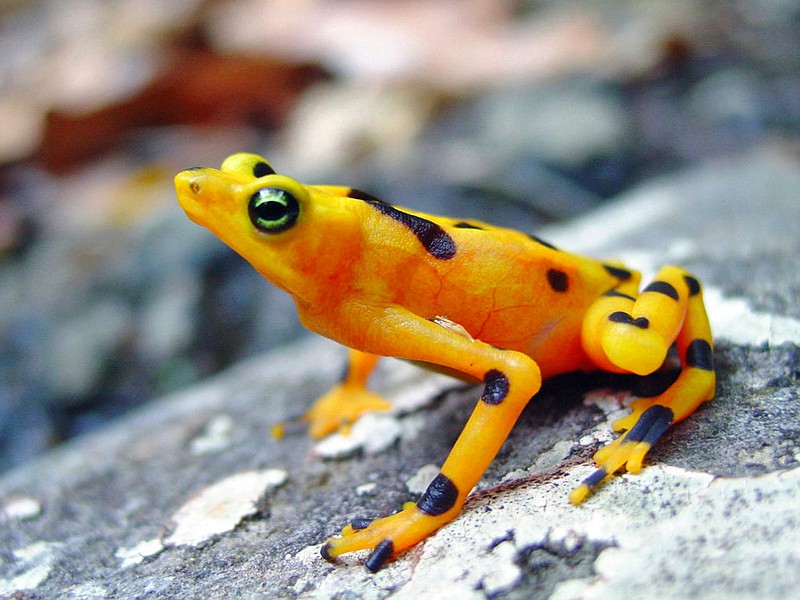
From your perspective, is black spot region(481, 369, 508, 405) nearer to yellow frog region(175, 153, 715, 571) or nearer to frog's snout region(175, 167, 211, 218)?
yellow frog region(175, 153, 715, 571)

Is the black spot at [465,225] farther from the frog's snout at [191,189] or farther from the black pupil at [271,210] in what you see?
the frog's snout at [191,189]

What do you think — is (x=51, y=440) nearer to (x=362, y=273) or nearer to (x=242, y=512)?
(x=242, y=512)

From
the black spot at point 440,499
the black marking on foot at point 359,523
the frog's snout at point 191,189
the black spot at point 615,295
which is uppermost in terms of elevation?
the frog's snout at point 191,189

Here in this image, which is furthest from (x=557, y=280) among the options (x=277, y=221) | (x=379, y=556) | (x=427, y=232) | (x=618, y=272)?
(x=379, y=556)

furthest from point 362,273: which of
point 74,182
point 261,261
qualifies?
point 74,182

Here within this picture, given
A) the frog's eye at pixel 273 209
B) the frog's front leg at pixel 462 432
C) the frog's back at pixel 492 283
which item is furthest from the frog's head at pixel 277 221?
the frog's front leg at pixel 462 432
